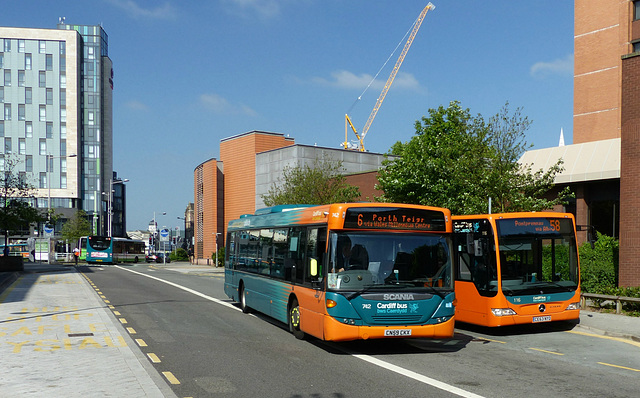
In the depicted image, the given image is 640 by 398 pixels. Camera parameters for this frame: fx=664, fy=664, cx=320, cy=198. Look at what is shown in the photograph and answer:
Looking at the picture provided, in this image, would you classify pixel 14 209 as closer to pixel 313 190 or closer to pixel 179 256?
pixel 313 190

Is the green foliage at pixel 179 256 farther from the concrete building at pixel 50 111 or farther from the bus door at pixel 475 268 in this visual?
the bus door at pixel 475 268

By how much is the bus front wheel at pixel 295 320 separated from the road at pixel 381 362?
202 mm

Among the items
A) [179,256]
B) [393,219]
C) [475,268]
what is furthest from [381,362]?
[179,256]

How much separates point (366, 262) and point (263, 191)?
143 feet

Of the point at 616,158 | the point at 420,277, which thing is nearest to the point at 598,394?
the point at 420,277

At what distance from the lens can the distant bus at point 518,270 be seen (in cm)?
1417

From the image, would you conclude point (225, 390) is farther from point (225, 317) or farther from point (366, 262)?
point (225, 317)

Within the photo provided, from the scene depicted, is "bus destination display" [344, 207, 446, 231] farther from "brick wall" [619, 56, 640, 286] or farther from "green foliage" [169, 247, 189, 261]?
"green foliage" [169, 247, 189, 261]

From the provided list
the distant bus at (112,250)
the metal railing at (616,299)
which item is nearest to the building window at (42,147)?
the distant bus at (112,250)

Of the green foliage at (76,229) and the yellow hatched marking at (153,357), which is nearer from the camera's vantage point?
the yellow hatched marking at (153,357)

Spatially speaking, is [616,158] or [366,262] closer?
[366,262]

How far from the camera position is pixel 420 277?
1193 centimetres

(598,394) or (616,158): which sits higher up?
(616,158)

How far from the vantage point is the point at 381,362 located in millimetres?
10930
